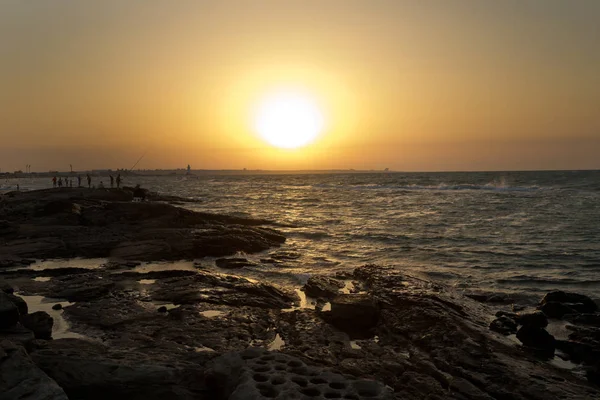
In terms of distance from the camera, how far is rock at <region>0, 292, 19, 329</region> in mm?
7352

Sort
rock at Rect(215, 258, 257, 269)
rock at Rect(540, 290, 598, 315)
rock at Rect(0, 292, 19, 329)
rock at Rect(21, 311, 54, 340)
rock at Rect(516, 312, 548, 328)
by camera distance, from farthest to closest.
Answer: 1. rock at Rect(215, 258, 257, 269)
2. rock at Rect(540, 290, 598, 315)
3. rock at Rect(516, 312, 548, 328)
4. rock at Rect(21, 311, 54, 340)
5. rock at Rect(0, 292, 19, 329)

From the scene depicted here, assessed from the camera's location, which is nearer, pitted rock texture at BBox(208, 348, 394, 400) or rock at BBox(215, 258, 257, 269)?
pitted rock texture at BBox(208, 348, 394, 400)

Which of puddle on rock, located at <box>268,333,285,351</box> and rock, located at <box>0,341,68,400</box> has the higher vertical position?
rock, located at <box>0,341,68,400</box>

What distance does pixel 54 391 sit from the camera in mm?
4977

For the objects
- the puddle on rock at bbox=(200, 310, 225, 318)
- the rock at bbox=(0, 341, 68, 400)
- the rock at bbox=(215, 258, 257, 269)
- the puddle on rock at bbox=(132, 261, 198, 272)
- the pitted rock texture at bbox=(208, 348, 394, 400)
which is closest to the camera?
the rock at bbox=(0, 341, 68, 400)

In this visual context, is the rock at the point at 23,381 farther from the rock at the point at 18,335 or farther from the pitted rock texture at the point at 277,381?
the pitted rock texture at the point at 277,381

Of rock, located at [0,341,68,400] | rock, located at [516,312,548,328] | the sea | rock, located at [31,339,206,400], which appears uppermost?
rock, located at [0,341,68,400]

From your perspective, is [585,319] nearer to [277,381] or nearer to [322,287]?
[322,287]

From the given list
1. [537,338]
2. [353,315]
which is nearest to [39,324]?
[353,315]

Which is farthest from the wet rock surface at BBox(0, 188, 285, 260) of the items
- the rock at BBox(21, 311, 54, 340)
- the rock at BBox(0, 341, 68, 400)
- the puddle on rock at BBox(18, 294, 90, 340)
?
the rock at BBox(0, 341, 68, 400)

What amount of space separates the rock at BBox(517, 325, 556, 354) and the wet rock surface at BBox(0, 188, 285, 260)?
535 inches

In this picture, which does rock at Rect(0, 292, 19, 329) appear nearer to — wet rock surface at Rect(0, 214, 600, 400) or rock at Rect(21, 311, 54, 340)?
wet rock surface at Rect(0, 214, 600, 400)

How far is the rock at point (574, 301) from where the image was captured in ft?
40.3

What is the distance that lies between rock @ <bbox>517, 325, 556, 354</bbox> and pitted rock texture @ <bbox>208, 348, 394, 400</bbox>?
5471mm
